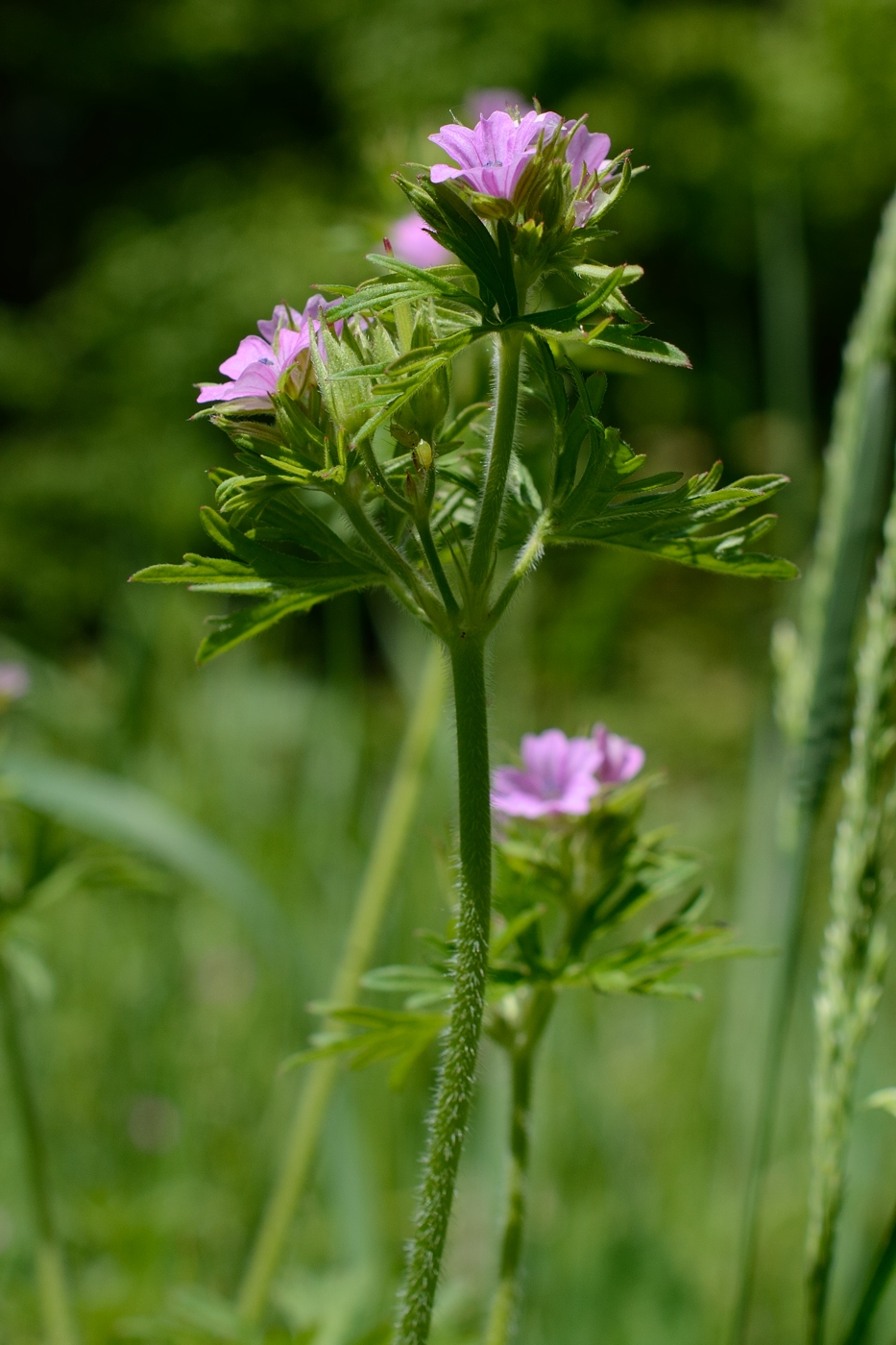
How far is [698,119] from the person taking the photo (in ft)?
13.0

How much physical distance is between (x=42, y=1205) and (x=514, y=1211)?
38cm

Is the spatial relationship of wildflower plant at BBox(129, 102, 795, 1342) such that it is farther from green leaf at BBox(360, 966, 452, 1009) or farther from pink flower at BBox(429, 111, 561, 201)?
green leaf at BBox(360, 966, 452, 1009)

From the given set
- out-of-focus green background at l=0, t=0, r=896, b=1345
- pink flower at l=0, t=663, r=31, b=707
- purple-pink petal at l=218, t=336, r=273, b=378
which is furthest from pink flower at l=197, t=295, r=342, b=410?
pink flower at l=0, t=663, r=31, b=707

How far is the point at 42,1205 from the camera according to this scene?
0.75 meters

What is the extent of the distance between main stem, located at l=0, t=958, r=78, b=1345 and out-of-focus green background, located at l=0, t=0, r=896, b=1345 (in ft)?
0.14

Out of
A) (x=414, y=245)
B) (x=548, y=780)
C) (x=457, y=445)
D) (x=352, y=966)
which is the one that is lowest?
(x=352, y=966)

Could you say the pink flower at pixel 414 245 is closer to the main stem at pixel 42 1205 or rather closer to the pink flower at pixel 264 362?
the pink flower at pixel 264 362

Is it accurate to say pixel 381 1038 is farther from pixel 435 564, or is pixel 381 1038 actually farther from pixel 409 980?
pixel 435 564

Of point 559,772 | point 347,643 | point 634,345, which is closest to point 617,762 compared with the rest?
point 559,772

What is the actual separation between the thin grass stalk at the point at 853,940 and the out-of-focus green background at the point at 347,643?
199 millimetres

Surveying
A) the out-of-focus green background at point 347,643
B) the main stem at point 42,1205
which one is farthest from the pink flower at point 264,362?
the main stem at point 42,1205

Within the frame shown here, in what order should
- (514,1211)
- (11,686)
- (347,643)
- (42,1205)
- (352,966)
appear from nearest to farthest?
(514,1211) < (42,1205) < (352,966) < (11,686) < (347,643)

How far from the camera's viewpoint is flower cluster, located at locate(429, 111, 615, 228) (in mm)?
413

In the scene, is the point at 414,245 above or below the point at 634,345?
above
